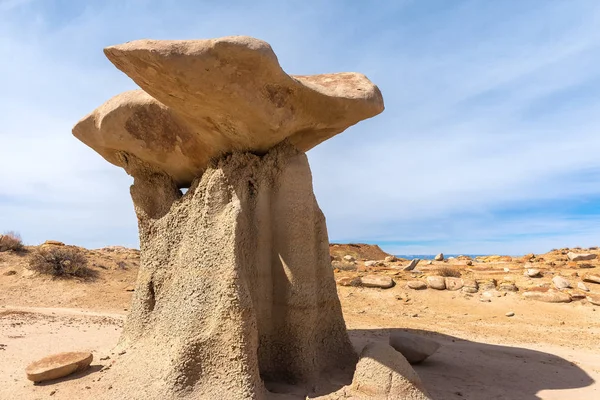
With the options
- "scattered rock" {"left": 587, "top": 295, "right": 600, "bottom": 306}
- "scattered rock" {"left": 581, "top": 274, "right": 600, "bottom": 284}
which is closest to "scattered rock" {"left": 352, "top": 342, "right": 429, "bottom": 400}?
"scattered rock" {"left": 587, "top": 295, "right": 600, "bottom": 306}

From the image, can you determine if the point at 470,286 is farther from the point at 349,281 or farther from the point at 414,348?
the point at 414,348

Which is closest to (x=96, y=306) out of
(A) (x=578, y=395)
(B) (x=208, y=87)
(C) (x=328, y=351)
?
(C) (x=328, y=351)

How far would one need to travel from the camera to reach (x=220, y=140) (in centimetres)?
471

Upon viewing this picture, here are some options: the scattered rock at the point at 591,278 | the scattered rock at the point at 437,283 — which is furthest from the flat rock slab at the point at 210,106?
the scattered rock at the point at 591,278

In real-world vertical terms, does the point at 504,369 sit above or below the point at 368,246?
below

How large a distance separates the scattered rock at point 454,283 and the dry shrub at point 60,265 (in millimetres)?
10520

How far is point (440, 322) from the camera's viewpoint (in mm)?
9758

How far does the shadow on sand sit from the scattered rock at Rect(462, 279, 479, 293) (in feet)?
13.3

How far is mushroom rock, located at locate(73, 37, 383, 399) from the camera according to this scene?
382 centimetres

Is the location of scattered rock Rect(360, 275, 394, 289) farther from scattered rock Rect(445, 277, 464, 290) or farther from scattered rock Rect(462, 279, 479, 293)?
scattered rock Rect(462, 279, 479, 293)

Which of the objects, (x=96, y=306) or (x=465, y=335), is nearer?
(x=465, y=335)

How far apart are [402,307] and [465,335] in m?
2.49

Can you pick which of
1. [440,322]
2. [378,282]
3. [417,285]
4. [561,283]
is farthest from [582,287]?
[378,282]

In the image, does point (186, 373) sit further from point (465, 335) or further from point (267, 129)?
point (465, 335)
